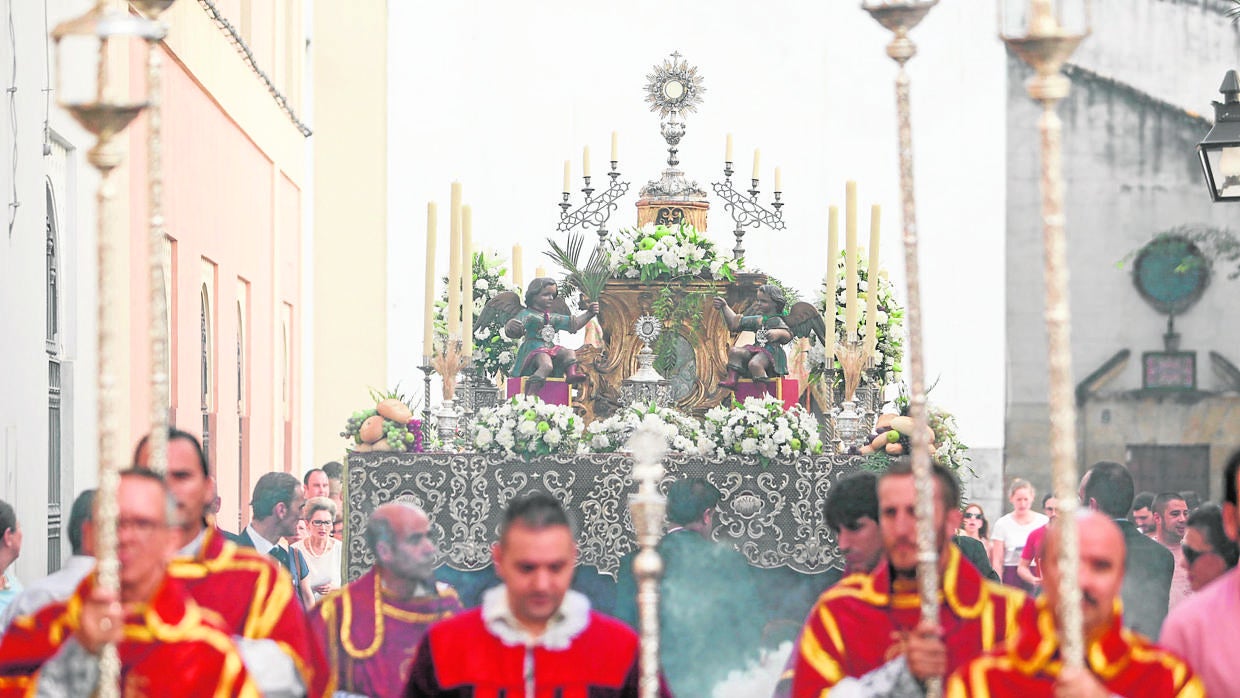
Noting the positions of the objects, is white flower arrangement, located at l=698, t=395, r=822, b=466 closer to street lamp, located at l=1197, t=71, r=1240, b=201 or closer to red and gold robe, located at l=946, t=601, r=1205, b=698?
street lamp, located at l=1197, t=71, r=1240, b=201

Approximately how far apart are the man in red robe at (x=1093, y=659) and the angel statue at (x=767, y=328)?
19.4 ft

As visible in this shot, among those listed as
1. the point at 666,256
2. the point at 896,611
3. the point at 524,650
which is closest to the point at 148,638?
the point at 524,650

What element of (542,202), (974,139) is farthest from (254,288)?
(974,139)

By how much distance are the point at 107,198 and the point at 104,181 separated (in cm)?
6

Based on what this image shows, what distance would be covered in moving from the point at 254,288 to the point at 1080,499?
11.8 m

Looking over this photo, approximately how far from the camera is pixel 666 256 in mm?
10172

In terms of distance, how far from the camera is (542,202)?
17594 mm

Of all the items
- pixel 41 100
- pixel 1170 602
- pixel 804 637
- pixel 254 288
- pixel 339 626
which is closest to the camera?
pixel 804 637

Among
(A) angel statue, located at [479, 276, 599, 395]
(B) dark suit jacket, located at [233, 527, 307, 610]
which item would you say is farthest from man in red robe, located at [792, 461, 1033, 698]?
(A) angel statue, located at [479, 276, 599, 395]

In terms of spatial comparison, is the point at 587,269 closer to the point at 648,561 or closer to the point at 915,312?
the point at 915,312

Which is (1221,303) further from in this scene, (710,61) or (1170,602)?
(1170,602)

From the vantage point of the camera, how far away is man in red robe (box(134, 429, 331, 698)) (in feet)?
15.6

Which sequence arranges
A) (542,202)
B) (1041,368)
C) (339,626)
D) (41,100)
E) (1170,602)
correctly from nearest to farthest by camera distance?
(339,626), (1170,602), (41,100), (542,202), (1041,368)

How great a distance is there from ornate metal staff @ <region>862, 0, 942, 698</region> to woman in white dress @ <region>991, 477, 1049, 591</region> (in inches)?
209
